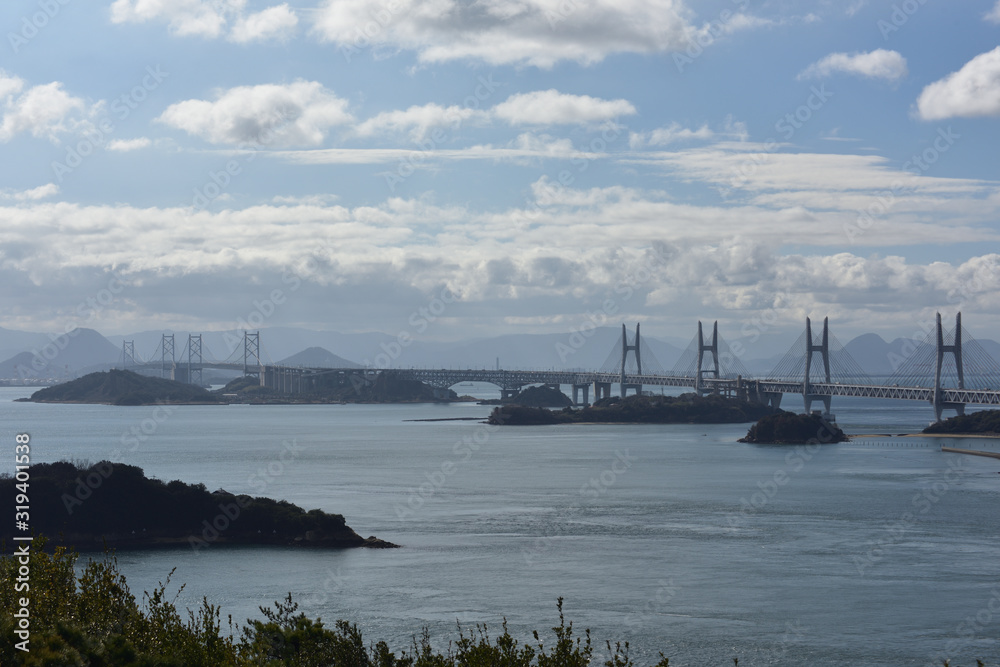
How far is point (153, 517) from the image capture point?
27734mm

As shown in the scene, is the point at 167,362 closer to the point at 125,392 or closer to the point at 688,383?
the point at 125,392

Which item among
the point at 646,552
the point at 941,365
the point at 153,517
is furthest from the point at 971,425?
the point at 153,517

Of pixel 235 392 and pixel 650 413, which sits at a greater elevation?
pixel 235 392

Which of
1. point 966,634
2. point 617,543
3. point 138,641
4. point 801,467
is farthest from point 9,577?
point 801,467

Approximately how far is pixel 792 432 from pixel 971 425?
43.1 ft

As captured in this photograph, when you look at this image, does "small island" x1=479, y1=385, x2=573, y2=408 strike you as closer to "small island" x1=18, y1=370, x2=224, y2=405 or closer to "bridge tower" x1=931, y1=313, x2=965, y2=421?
"small island" x1=18, y1=370, x2=224, y2=405

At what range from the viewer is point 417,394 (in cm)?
13062

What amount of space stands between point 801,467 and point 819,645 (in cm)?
3195

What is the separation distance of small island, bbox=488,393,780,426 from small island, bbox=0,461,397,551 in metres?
56.4

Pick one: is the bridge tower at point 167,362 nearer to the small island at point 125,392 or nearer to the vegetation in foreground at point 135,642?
the small island at point 125,392

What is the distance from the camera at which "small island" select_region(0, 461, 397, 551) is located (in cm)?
2667

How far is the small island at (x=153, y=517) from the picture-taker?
2667 centimetres

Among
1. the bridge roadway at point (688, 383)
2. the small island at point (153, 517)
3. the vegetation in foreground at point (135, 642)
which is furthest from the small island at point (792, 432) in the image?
the vegetation in foreground at point (135, 642)

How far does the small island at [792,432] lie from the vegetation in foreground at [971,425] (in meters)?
6.86
